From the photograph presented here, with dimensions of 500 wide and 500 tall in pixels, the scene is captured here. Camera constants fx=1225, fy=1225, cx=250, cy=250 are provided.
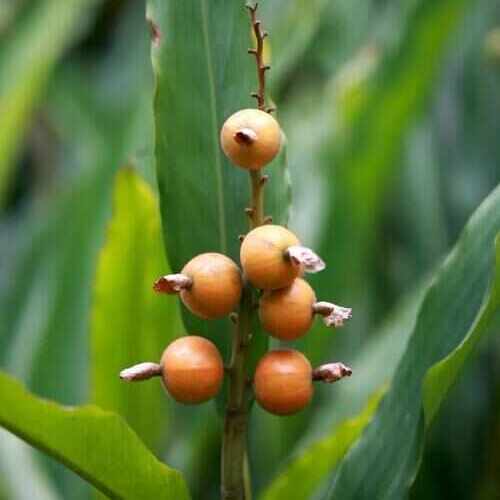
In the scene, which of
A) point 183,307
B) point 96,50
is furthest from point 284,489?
→ point 96,50

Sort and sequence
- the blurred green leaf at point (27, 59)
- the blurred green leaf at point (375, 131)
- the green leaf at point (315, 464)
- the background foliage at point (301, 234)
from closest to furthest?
the background foliage at point (301, 234) → the green leaf at point (315, 464) → the blurred green leaf at point (375, 131) → the blurred green leaf at point (27, 59)

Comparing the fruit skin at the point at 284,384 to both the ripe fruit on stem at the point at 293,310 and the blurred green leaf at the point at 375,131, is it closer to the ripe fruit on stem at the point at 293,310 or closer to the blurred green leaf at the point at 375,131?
the ripe fruit on stem at the point at 293,310

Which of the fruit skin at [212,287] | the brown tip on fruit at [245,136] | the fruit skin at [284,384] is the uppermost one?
the brown tip on fruit at [245,136]

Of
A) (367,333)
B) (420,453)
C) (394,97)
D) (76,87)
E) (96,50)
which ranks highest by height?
(96,50)

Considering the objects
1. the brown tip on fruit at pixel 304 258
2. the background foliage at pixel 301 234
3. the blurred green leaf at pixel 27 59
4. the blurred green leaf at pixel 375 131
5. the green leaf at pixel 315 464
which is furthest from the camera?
the blurred green leaf at pixel 27 59

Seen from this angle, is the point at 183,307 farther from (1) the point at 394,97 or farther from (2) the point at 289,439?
(1) the point at 394,97

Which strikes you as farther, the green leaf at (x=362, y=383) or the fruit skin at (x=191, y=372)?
the green leaf at (x=362, y=383)

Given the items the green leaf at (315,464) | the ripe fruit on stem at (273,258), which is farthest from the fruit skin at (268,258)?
the green leaf at (315,464)
